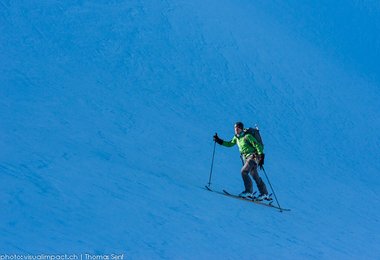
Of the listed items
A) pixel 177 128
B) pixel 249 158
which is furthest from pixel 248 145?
pixel 177 128

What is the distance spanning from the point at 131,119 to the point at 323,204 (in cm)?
394

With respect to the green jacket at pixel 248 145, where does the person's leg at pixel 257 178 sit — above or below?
below

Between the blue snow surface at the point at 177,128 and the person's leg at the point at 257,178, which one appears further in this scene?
the person's leg at the point at 257,178

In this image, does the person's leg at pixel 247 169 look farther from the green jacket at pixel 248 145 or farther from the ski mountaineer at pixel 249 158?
the green jacket at pixel 248 145

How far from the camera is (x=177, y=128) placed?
1056 centimetres

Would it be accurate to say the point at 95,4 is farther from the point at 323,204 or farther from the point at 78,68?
the point at 323,204

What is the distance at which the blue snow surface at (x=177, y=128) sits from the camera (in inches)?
182

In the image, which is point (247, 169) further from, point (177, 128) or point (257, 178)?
point (177, 128)

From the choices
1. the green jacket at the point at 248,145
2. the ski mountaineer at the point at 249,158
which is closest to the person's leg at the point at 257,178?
the ski mountaineer at the point at 249,158

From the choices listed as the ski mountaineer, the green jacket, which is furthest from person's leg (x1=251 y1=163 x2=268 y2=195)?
the green jacket

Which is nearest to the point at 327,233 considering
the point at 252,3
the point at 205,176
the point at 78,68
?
the point at 205,176

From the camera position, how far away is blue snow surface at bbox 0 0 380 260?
4.63 meters

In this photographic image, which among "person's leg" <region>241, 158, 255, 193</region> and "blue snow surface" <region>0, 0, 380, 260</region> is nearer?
"blue snow surface" <region>0, 0, 380, 260</region>

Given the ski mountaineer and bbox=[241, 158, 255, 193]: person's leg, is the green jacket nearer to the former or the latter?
the ski mountaineer
